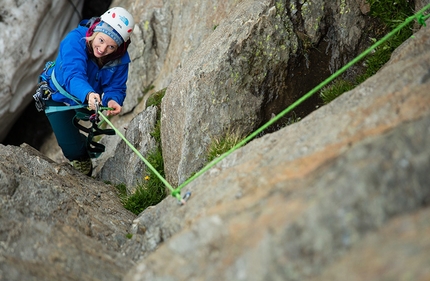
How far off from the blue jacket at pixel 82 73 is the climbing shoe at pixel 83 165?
1433 millimetres

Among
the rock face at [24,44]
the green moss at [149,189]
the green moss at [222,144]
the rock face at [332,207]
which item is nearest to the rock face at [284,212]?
the rock face at [332,207]

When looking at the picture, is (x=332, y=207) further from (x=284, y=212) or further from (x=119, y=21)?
(x=119, y=21)

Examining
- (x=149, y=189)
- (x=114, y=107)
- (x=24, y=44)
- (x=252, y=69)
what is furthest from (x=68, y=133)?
(x=24, y=44)

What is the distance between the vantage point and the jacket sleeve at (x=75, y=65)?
832 cm

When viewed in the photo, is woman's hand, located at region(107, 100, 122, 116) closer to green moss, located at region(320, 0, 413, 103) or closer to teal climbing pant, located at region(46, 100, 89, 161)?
teal climbing pant, located at region(46, 100, 89, 161)

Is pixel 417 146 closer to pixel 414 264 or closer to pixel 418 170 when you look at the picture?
pixel 418 170

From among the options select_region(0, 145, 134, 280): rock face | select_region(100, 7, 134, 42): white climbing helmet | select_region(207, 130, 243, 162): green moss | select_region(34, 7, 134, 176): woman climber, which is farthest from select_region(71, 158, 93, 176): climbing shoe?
select_region(207, 130, 243, 162): green moss

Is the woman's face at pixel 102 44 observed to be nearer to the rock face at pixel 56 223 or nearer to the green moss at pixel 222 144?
the rock face at pixel 56 223

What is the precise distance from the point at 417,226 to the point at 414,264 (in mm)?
384

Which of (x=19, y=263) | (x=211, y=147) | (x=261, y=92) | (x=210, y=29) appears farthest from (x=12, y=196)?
(x=210, y=29)

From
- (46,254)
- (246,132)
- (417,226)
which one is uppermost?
(46,254)

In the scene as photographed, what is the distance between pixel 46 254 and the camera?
5.01 m

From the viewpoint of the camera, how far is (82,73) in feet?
28.0

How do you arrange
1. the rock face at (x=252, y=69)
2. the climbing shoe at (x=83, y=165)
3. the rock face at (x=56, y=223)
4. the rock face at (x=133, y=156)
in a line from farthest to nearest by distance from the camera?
1. the climbing shoe at (x=83, y=165)
2. the rock face at (x=133, y=156)
3. the rock face at (x=252, y=69)
4. the rock face at (x=56, y=223)
